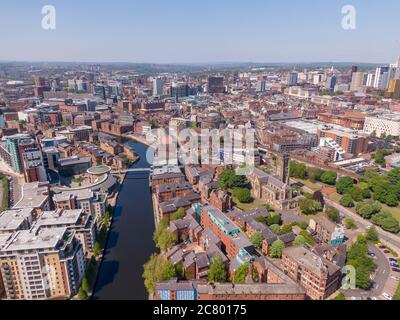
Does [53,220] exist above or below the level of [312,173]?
above

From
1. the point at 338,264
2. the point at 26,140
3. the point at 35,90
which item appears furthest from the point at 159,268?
the point at 35,90

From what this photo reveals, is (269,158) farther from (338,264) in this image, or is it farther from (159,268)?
(159,268)

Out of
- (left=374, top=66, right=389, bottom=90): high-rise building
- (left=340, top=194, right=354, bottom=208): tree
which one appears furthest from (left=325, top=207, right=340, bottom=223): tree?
(left=374, top=66, right=389, bottom=90): high-rise building

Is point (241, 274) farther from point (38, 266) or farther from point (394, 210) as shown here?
point (394, 210)

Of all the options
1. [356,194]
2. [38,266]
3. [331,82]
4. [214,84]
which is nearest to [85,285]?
[38,266]

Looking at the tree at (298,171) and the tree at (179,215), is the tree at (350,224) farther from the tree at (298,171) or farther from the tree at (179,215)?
the tree at (179,215)

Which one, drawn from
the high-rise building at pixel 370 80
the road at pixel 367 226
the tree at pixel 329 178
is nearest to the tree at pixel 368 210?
the road at pixel 367 226

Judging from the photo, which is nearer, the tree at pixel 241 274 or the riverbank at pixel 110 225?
the tree at pixel 241 274
